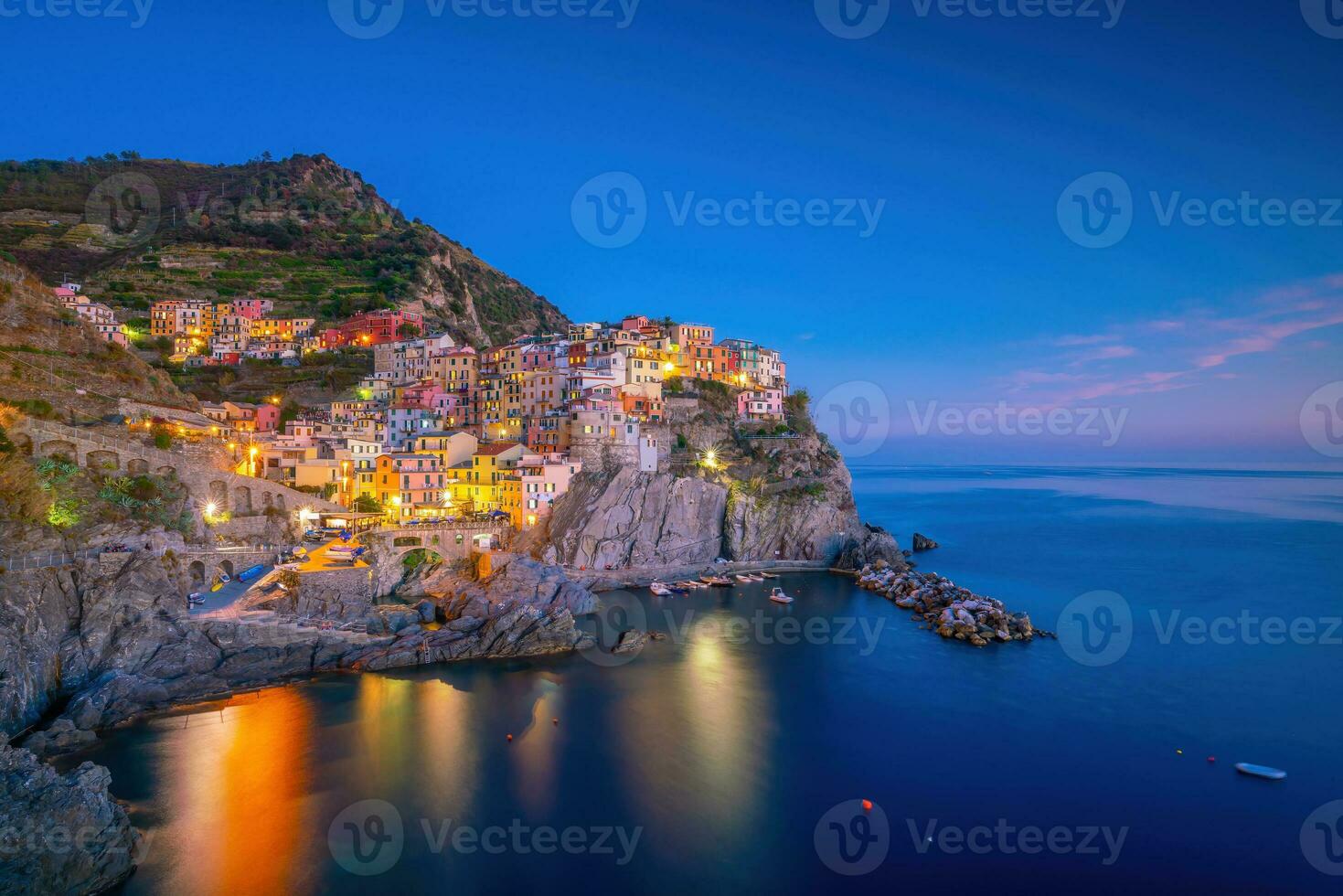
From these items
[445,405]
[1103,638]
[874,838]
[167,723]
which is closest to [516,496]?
[445,405]

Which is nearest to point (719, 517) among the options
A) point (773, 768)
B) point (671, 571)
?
point (671, 571)

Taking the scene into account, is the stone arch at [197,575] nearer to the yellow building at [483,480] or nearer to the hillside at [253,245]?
the yellow building at [483,480]

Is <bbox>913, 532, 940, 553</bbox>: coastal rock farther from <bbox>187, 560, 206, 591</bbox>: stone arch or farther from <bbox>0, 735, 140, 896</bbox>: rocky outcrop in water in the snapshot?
<bbox>0, 735, 140, 896</bbox>: rocky outcrop in water

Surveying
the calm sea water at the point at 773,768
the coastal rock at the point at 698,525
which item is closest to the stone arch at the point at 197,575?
the calm sea water at the point at 773,768

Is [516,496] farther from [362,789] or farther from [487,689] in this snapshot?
[362,789]

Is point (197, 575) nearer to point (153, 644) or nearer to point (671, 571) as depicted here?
point (153, 644)

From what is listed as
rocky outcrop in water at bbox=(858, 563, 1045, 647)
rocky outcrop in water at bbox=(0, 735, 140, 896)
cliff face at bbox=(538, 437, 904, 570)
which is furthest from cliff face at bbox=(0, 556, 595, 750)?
rocky outcrop in water at bbox=(858, 563, 1045, 647)
